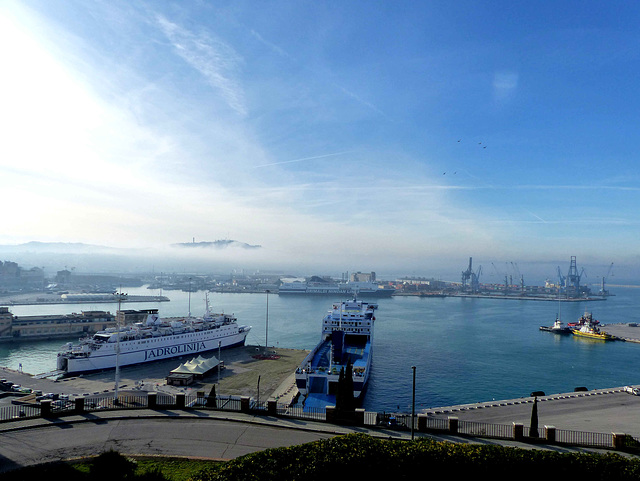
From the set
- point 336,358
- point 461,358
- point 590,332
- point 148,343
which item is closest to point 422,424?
point 336,358

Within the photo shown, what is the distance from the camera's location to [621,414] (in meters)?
21.3

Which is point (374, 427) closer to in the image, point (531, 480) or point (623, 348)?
point (531, 480)

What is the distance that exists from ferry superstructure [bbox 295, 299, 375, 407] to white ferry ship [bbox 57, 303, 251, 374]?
→ 11567 mm

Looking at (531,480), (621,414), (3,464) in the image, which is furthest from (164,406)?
(621,414)

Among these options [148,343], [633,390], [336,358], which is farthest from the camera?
[148,343]

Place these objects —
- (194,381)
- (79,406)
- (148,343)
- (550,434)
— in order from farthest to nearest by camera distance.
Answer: (148,343), (194,381), (79,406), (550,434)

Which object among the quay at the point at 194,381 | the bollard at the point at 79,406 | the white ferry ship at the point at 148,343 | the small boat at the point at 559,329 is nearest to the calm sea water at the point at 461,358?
the small boat at the point at 559,329

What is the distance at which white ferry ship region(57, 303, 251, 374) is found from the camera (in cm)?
3409

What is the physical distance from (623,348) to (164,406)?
57542 millimetres

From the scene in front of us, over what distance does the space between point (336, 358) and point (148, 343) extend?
1814 centimetres

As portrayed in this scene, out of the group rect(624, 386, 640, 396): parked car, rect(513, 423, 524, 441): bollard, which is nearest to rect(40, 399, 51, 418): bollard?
rect(513, 423, 524, 441): bollard

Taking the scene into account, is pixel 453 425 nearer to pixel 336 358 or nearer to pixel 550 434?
pixel 550 434

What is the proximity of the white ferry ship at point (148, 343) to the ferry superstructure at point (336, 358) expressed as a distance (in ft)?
37.9

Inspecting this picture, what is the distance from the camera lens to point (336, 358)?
105ft
